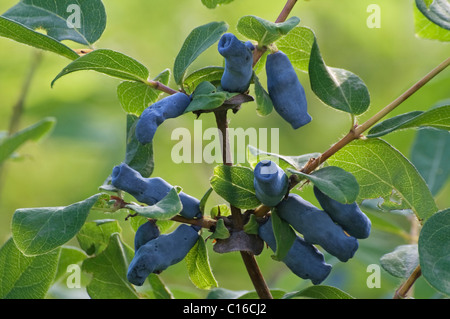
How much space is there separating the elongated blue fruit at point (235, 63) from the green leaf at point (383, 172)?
211 millimetres

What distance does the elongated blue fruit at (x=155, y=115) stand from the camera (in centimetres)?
94

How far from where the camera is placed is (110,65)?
1.04 m

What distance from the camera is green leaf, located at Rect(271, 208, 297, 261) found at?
938 mm

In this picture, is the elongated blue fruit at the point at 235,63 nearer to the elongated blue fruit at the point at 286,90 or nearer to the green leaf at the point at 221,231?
the elongated blue fruit at the point at 286,90

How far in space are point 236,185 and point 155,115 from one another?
154 mm

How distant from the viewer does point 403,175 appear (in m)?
1.06

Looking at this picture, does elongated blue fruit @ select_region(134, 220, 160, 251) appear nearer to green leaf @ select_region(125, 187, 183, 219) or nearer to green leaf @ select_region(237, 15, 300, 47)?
green leaf @ select_region(125, 187, 183, 219)

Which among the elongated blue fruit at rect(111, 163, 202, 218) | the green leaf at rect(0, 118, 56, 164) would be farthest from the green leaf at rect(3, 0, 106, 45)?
the green leaf at rect(0, 118, 56, 164)

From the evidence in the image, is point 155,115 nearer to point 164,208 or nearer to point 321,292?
point 164,208

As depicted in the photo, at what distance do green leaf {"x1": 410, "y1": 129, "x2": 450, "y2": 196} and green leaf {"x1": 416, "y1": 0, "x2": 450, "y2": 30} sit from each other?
637mm

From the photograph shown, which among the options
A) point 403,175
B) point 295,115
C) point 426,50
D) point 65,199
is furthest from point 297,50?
point 426,50
